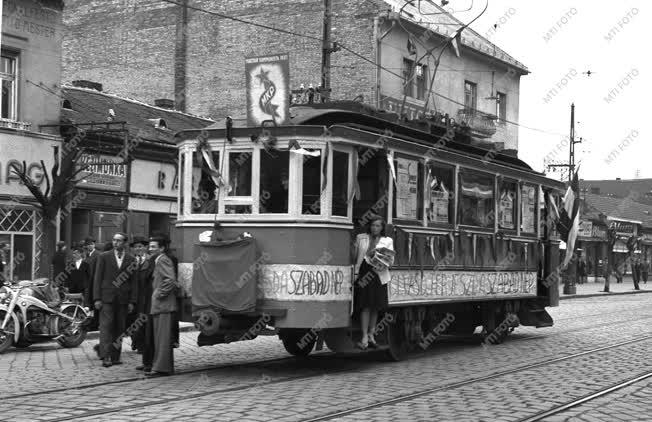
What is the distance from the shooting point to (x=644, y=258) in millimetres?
72250

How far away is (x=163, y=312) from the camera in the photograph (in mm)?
11758

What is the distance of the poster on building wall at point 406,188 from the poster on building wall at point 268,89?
6.26ft

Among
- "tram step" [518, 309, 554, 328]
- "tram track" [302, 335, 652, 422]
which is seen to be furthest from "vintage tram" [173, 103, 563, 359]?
"tram step" [518, 309, 554, 328]

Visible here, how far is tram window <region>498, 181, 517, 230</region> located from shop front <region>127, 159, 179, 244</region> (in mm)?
11708

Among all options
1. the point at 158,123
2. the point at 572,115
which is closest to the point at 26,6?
the point at 158,123

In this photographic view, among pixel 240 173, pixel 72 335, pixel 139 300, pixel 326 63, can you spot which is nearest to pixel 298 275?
pixel 240 173

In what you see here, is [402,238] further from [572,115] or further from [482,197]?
[572,115]

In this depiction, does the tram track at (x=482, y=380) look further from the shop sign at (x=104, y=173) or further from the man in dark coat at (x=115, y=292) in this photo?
the shop sign at (x=104, y=173)

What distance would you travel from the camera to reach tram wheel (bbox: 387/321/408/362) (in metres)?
13.5

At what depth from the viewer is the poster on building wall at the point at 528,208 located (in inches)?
687

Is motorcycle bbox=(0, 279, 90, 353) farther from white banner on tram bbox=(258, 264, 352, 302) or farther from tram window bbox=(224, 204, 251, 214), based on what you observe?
white banner on tram bbox=(258, 264, 352, 302)

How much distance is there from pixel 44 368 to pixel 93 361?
1.00 metres

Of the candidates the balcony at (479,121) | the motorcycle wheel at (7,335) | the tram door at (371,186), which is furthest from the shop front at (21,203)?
the balcony at (479,121)

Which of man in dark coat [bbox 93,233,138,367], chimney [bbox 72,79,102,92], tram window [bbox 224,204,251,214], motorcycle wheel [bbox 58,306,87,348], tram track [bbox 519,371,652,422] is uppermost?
chimney [bbox 72,79,102,92]
